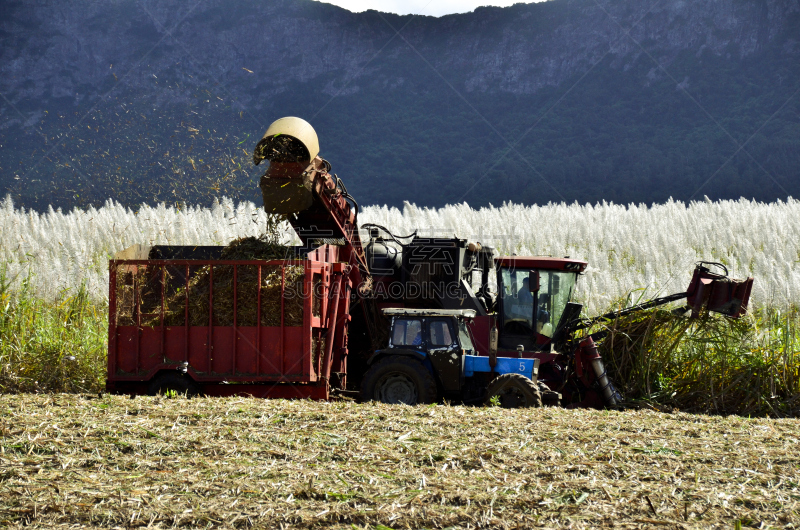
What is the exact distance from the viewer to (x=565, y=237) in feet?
63.3

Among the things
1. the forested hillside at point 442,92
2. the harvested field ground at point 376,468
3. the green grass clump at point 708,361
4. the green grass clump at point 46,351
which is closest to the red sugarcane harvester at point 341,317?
the green grass clump at point 708,361

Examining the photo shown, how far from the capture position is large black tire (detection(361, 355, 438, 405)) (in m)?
9.05

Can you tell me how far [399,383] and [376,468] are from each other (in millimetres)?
4089

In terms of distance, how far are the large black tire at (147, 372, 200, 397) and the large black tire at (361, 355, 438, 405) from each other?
2.06 meters

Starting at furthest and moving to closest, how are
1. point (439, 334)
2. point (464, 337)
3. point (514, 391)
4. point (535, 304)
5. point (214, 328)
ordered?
point (535, 304)
point (464, 337)
point (439, 334)
point (514, 391)
point (214, 328)

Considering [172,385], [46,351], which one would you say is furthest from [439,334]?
[46,351]

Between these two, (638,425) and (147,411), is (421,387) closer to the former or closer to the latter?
(638,425)

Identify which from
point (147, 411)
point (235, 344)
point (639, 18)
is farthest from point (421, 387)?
point (639, 18)

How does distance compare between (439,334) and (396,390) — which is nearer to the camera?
(396,390)

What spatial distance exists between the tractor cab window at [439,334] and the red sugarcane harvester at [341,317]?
0.5 inches

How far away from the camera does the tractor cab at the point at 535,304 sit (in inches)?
407

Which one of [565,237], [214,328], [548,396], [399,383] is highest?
[565,237]

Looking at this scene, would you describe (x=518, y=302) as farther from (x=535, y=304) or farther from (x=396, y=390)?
(x=396, y=390)

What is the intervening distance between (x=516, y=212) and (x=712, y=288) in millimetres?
13365
